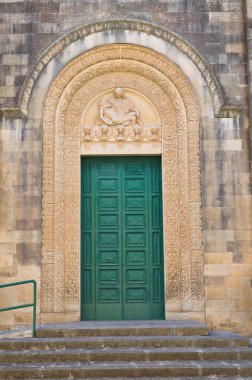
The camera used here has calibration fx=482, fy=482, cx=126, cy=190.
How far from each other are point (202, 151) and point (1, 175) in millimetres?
3815

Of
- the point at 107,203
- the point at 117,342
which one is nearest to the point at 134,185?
the point at 107,203

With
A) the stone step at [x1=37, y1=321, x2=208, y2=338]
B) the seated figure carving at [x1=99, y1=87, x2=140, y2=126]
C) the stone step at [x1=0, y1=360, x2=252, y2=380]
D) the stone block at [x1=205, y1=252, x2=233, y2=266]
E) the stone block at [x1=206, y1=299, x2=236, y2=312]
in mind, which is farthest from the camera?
the seated figure carving at [x1=99, y1=87, x2=140, y2=126]

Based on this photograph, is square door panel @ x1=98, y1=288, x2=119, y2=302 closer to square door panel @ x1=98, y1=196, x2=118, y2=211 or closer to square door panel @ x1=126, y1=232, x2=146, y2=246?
square door panel @ x1=126, y1=232, x2=146, y2=246

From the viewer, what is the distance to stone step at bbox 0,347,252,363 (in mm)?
7090

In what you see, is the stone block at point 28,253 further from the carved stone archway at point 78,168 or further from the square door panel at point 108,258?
the square door panel at point 108,258

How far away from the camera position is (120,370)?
6738mm

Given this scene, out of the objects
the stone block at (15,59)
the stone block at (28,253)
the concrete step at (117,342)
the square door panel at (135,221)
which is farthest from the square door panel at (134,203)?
the stone block at (15,59)

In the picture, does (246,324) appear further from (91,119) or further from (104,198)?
(91,119)

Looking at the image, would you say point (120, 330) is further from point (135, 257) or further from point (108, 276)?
point (135, 257)

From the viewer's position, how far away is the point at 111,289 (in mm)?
9242

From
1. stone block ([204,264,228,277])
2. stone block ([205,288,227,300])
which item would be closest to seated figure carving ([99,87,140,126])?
stone block ([204,264,228,277])

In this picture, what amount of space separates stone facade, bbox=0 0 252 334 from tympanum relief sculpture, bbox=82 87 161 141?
96 centimetres

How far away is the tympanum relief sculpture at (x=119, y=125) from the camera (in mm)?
9492

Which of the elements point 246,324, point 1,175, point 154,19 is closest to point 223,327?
point 246,324
